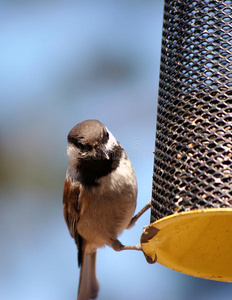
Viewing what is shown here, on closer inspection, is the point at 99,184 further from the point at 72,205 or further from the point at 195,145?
the point at 195,145

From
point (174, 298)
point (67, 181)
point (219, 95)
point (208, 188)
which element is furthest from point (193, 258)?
point (174, 298)

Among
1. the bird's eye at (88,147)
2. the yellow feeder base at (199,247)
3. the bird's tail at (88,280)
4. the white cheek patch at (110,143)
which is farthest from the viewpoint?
the bird's tail at (88,280)

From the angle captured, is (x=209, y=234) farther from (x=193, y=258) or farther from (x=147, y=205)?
(x=147, y=205)

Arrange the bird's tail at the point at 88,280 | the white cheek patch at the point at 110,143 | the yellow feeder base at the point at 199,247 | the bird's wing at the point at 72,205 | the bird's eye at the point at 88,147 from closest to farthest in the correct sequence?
the yellow feeder base at the point at 199,247 < the bird's eye at the point at 88,147 < the white cheek patch at the point at 110,143 < the bird's wing at the point at 72,205 < the bird's tail at the point at 88,280

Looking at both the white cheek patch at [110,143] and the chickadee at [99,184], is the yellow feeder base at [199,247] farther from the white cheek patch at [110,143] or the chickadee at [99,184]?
the white cheek patch at [110,143]

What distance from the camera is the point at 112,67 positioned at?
26.0ft

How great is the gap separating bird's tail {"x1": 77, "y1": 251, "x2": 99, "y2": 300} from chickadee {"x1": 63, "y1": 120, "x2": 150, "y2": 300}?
3.56ft

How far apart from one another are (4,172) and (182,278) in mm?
3191

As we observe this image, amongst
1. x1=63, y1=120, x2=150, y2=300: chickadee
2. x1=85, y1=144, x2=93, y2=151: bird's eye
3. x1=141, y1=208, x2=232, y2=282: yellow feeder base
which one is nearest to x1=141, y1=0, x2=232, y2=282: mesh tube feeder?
x1=141, y1=208, x2=232, y2=282: yellow feeder base

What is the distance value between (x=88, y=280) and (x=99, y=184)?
6.45ft

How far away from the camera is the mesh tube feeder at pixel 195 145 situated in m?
3.49

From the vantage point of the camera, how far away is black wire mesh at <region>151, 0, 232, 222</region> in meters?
3.47

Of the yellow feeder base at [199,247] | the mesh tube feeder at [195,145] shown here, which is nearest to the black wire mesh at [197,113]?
the mesh tube feeder at [195,145]

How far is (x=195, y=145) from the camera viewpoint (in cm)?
363
